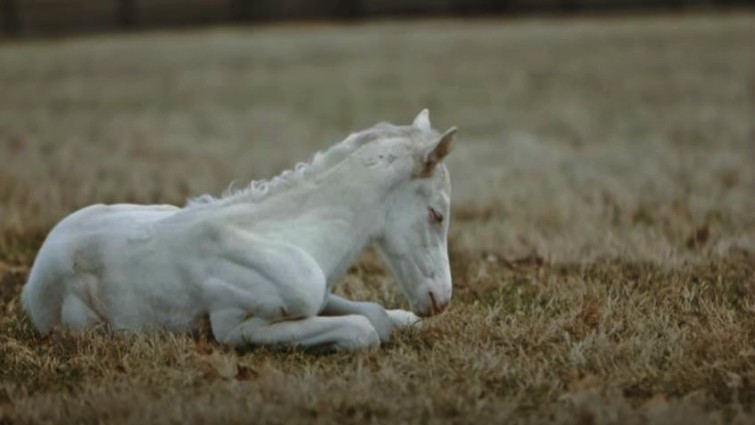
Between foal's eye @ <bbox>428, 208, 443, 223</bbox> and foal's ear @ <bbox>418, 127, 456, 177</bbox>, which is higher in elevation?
foal's ear @ <bbox>418, 127, 456, 177</bbox>

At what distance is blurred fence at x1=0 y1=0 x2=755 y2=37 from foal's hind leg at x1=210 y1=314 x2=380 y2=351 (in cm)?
3424

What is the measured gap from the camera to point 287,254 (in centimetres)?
645

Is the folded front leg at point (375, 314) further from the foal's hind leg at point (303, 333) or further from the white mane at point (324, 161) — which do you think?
the white mane at point (324, 161)

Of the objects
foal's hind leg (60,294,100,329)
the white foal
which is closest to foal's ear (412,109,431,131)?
the white foal

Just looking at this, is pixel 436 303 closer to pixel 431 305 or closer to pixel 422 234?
pixel 431 305

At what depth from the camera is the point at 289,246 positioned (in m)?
6.50

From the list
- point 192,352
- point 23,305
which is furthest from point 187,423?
point 23,305

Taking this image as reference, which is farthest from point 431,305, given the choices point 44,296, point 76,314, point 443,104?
point 443,104

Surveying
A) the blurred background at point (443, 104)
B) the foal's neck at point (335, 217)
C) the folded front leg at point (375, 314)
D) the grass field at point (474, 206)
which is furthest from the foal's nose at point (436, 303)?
the blurred background at point (443, 104)

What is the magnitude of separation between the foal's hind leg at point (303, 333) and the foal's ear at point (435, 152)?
2.58ft

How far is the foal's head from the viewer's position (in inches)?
260

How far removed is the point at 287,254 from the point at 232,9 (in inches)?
1417

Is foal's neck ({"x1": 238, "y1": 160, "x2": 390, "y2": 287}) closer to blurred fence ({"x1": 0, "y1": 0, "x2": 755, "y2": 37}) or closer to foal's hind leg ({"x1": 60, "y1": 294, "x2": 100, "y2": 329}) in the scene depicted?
foal's hind leg ({"x1": 60, "y1": 294, "x2": 100, "y2": 329})

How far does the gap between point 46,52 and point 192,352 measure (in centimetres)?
2633
